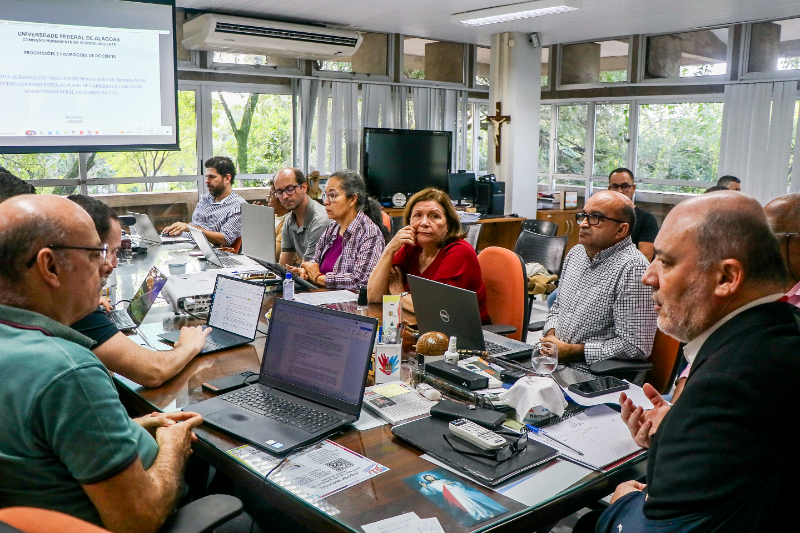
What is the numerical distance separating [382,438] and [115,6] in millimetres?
3756

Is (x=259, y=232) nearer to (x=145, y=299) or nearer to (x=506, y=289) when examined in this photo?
(x=145, y=299)

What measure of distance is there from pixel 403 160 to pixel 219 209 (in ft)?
9.58

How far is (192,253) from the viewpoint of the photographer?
457cm

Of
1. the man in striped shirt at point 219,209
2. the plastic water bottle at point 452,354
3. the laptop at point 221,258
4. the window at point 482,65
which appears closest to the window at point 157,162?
the man in striped shirt at point 219,209

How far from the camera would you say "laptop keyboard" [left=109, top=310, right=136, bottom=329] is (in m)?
2.78

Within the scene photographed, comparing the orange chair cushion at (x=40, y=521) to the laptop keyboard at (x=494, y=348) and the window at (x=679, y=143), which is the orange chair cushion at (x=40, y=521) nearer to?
the laptop keyboard at (x=494, y=348)

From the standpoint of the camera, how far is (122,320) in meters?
2.86

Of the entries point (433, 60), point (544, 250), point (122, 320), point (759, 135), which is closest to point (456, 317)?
point (122, 320)

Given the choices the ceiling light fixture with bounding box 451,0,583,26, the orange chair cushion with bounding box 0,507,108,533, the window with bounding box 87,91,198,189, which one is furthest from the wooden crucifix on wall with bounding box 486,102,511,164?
the orange chair cushion with bounding box 0,507,108,533

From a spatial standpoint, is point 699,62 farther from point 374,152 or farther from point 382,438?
point 382,438

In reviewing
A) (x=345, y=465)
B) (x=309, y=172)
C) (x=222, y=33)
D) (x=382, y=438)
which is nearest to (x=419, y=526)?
(x=345, y=465)

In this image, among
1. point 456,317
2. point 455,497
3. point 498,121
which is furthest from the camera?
point 498,121

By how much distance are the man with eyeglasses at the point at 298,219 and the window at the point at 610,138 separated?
5.15 metres

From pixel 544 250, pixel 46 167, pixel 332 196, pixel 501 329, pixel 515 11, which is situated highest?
pixel 515 11
